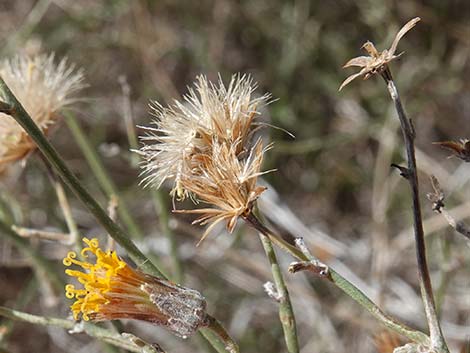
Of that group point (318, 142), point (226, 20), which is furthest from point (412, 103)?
point (226, 20)

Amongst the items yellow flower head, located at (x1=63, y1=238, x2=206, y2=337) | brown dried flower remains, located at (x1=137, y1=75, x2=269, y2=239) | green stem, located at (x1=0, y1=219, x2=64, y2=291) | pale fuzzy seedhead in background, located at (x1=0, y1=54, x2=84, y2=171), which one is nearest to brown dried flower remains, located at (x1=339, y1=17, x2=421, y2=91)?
brown dried flower remains, located at (x1=137, y1=75, x2=269, y2=239)

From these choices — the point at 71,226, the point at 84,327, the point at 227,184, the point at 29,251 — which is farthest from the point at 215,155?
the point at 29,251

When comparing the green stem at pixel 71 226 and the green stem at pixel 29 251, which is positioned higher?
the green stem at pixel 71 226

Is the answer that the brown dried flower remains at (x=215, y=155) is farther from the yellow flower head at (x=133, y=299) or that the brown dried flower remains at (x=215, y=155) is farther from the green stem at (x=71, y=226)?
the green stem at (x=71, y=226)

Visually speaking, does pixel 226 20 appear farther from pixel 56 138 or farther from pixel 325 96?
pixel 56 138

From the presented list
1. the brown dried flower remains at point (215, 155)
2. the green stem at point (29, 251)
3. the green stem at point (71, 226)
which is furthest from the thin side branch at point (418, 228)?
the green stem at point (29, 251)

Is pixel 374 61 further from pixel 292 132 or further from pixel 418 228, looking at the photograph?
pixel 292 132

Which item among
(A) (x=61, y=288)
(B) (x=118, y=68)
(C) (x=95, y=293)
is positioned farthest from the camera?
(B) (x=118, y=68)
